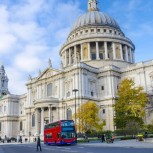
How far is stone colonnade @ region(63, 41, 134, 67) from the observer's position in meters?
80.9

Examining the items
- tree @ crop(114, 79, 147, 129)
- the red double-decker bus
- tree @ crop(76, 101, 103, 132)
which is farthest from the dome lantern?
the red double-decker bus

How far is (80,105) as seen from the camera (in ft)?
202

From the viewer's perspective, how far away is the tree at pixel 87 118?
54.5 m

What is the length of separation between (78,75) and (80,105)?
8.22m

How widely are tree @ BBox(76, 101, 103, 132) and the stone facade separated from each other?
5909 millimetres

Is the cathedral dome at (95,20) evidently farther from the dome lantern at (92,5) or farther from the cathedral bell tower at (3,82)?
the cathedral bell tower at (3,82)

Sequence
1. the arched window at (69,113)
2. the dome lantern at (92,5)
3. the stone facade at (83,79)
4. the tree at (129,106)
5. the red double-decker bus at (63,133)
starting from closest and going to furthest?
the red double-decker bus at (63,133), the tree at (129,106), the arched window at (69,113), the stone facade at (83,79), the dome lantern at (92,5)

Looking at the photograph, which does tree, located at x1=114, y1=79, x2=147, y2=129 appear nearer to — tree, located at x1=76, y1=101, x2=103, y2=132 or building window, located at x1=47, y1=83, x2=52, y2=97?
tree, located at x1=76, y1=101, x2=103, y2=132

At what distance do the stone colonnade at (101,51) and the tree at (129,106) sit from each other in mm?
25781

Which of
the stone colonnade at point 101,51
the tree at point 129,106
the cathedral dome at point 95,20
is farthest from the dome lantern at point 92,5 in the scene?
the tree at point 129,106

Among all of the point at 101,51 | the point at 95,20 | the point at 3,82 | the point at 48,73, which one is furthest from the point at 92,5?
the point at 3,82

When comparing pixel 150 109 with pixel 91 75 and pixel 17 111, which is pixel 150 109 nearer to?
pixel 91 75

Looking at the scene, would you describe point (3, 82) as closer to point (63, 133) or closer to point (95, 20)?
point (95, 20)

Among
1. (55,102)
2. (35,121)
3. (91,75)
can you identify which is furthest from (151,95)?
(35,121)
